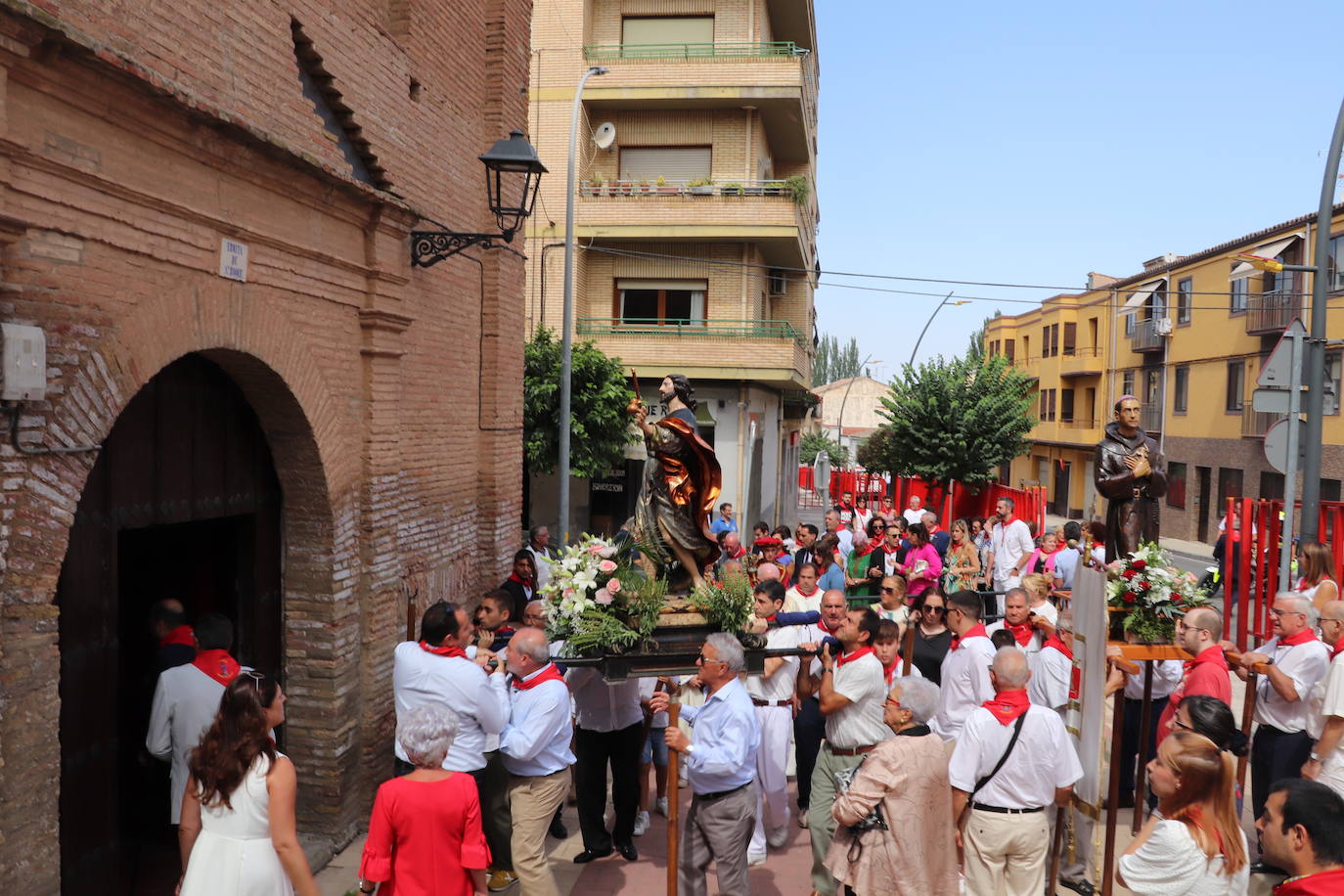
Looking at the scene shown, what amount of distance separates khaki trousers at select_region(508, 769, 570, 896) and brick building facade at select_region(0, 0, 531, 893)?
1.96m

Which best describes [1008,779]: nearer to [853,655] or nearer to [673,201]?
[853,655]

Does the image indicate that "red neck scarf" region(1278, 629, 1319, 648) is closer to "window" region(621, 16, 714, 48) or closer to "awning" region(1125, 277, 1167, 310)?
"window" region(621, 16, 714, 48)

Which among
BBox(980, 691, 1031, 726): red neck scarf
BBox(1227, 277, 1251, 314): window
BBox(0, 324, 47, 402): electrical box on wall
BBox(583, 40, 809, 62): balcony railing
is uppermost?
BBox(583, 40, 809, 62): balcony railing

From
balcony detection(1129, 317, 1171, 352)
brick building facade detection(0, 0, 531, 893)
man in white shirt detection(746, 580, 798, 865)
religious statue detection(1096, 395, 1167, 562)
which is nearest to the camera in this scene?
brick building facade detection(0, 0, 531, 893)

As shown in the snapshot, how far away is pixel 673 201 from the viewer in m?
22.5

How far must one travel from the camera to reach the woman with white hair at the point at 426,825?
14.6 ft

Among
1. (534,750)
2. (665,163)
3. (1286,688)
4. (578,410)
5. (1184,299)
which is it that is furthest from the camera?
(1184,299)

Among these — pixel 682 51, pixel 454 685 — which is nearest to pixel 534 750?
pixel 454 685

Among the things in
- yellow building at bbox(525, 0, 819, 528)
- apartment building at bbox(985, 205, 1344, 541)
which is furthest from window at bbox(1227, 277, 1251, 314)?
yellow building at bbox(525, 0, 819, 528)

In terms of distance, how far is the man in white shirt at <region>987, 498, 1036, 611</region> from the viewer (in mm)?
13883

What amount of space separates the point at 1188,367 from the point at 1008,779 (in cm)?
3584

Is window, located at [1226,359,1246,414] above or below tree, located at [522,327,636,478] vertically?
above

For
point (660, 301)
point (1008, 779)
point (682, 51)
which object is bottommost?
point (1008, 779)

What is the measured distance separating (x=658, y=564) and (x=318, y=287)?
120 inches
